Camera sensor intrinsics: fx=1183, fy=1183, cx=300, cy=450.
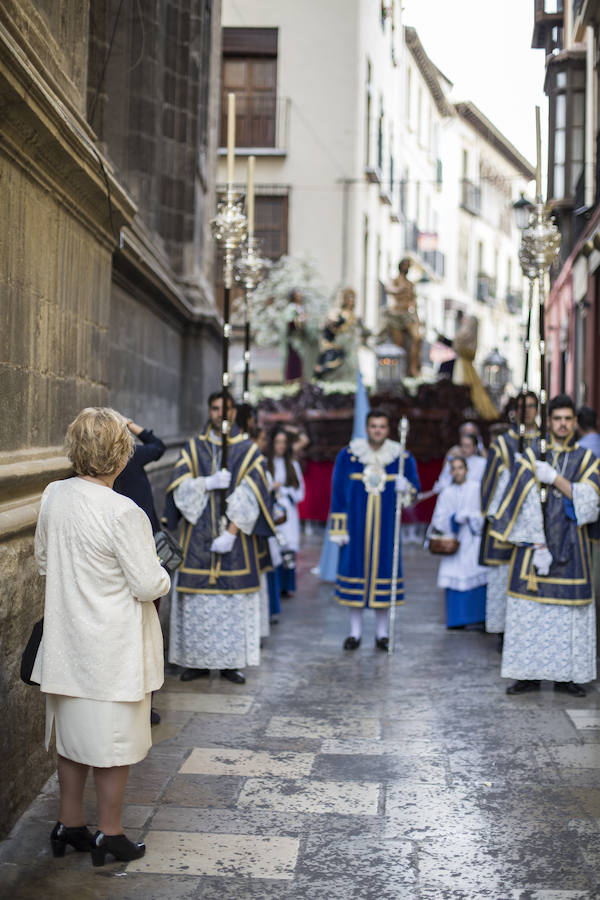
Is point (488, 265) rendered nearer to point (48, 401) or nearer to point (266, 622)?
point (266, 622)

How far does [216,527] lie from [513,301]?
47298 millimetres

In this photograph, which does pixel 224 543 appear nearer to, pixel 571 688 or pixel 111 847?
pixel 571 688

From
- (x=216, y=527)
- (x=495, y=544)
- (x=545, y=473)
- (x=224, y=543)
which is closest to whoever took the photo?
(x=545, y=473)

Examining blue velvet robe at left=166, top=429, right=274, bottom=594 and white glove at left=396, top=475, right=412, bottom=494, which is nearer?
blue velvet robe at left=166, top=429, right=274, bottom=594

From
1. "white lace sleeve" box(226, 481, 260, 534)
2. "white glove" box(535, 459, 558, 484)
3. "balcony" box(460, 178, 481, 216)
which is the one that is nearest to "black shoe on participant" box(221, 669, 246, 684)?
"white lace sleeve" box(226, 481, 260, 534)

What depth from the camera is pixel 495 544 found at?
8305 millimetres

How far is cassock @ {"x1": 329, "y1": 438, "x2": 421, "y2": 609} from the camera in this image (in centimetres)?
891

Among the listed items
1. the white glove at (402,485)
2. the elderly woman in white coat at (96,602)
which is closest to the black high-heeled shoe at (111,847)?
the elderly woman in white coat at (96,602)

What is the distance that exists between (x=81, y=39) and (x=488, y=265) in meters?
46.8

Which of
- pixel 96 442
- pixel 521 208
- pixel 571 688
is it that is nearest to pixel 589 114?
pixel 521 208

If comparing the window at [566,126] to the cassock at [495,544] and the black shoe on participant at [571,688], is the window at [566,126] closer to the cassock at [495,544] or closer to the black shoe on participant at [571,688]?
the cassock at [495,544]

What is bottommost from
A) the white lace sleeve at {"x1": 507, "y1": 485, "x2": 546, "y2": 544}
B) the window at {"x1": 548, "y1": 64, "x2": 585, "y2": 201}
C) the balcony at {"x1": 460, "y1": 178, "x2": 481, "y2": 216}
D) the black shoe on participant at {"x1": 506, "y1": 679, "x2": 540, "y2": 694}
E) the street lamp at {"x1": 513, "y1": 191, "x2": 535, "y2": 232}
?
the black shoe on participant at {"x1": 506, "y1": 679, "x2": 540, "y2": 694}

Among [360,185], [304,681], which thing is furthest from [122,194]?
[360,185]

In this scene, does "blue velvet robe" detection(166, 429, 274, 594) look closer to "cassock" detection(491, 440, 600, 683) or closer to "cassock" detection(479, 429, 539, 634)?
"cassock" detection(491, 440, 600, 683)
